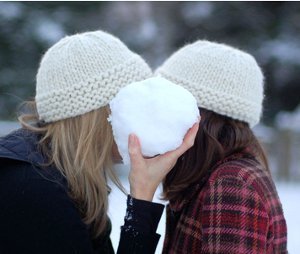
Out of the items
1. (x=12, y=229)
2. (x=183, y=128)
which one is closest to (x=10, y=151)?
(x=12, y=229)

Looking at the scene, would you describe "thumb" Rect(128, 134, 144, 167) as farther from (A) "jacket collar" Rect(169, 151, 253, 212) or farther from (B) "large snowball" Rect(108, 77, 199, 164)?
(A) "jacket collar" Rect(169, 151, 253, 212)

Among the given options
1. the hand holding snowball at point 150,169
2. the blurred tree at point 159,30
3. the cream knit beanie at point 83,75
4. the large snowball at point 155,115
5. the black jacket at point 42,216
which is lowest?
the black jacket at point 42,216

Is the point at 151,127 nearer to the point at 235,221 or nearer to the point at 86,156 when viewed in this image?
the point at 86,156

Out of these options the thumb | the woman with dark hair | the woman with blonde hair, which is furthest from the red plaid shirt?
the thumb

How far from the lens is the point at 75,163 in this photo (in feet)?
5.81

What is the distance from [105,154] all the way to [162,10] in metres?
9.32

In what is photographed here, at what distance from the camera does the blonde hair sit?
69.7 inches

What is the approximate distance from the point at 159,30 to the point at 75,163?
926cm

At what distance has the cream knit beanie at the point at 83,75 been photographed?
182 centimetres

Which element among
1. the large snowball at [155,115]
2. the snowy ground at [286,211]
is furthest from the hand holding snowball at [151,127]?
the snowy ground at [286,211]

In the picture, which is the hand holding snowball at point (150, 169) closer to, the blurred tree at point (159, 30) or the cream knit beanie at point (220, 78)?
the cream knit beanie at point (220, 78)

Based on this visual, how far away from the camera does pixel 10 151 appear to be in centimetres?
168

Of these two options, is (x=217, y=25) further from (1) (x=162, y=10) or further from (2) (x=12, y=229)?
(2) (x=12, y=229)

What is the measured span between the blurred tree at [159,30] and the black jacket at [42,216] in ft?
28.0
